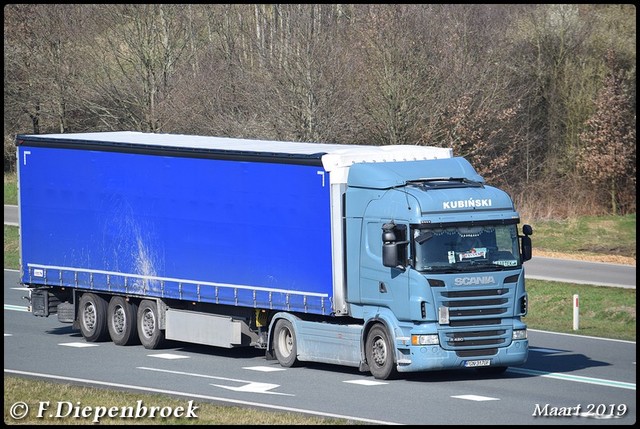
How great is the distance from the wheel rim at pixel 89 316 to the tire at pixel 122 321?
0.33 meters

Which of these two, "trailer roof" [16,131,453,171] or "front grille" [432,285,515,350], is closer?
"front grille" [432,285,515,350]

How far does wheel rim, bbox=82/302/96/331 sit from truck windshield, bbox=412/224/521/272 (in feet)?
24.9

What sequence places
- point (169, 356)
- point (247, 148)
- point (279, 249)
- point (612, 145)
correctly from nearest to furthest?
point (279, 249), point (247, 148), point (169, 356), point (612, 145)

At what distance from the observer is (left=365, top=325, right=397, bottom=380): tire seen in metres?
19.3

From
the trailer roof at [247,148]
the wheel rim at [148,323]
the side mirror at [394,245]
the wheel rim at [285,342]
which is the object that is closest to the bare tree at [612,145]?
the trailer roof at [247,148]

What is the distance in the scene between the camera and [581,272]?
35.0 meters

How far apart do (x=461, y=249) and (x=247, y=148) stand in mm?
4599

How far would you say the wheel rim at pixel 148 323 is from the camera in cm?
2325

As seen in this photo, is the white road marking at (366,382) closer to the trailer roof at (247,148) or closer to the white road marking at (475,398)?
the white road marking at (475,398)

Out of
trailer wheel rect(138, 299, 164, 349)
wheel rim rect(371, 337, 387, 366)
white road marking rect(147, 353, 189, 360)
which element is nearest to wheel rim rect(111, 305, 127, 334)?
trailer wheel rect(138, 299, 164, 349)

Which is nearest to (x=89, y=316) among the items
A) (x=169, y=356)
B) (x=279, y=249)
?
(x=169, y=356)

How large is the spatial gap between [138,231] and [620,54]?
1250 inches

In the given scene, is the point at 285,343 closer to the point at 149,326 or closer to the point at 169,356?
the point at 169,356

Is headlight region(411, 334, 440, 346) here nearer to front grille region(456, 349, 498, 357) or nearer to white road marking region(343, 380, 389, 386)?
front grille region(456, 349, 498, 357)
